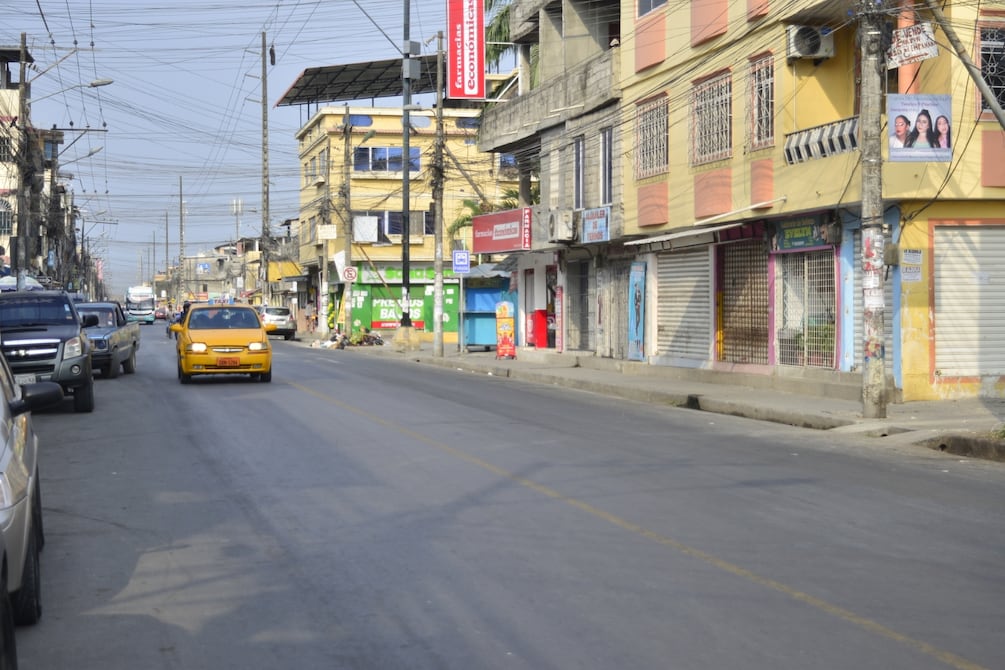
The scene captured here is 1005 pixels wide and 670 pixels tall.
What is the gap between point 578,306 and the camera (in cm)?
3622

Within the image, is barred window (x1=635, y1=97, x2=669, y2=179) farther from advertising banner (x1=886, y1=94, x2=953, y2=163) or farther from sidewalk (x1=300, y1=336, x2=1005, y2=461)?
advertising banner (x1=886, y1=94, x2=953, y2=163)

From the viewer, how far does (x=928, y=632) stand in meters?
6.13

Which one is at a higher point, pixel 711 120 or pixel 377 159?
pixel 377 159

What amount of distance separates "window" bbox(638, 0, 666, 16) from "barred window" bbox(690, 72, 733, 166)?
300 centimetres

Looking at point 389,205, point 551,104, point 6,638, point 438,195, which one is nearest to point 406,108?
point 438,195

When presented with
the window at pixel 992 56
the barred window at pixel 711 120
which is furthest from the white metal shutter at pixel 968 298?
the barred window at pixel 711 120

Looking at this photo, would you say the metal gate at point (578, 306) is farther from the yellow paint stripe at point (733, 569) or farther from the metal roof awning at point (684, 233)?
the yellow paint stripe at point (733, 569)

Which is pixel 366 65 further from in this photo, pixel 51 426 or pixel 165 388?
pixel 51 426

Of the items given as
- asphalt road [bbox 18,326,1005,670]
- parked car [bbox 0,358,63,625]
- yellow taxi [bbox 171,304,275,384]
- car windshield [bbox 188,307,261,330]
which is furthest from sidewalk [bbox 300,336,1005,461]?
parked car [bbox 0,358,63,625]

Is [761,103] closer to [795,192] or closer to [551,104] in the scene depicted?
[795,192]

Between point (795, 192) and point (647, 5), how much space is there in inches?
357

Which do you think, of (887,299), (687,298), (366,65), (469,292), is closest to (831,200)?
(887,299)

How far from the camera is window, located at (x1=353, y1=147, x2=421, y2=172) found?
212ft

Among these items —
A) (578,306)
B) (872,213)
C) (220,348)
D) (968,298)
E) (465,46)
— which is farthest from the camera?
(465,46)
